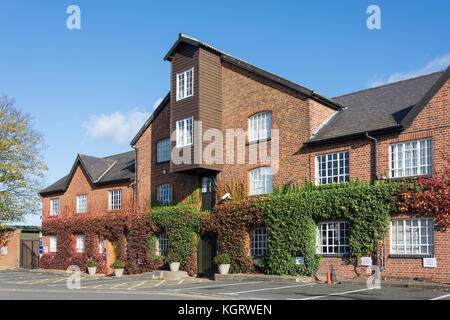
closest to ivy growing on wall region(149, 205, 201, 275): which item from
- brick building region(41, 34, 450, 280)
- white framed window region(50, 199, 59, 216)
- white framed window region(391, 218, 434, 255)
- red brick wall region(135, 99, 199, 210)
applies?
brick building region(41, 34, 450, 280)

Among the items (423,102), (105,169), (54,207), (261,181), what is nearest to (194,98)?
(261,181)

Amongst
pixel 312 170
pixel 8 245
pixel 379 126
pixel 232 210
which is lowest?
pixel 8 245

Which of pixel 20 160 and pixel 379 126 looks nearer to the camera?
pixel 379 126

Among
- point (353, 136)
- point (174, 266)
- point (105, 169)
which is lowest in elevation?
point (174, 266)

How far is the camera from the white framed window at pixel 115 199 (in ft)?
107

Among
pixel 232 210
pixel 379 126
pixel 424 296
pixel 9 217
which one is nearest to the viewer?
pixel 424 296

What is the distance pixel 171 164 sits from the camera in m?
26.7

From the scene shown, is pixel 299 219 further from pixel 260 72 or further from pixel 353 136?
pixel 260 72

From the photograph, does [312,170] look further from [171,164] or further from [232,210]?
[171,164]

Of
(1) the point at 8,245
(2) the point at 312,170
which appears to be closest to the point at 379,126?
(2) the point at 312,170

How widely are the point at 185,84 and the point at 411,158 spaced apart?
12.8m

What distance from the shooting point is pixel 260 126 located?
24.8 meters
